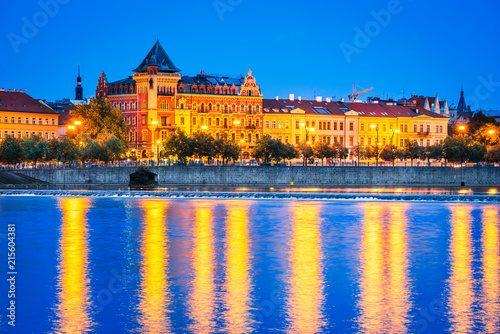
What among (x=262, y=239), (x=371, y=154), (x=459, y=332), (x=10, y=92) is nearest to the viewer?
(x=459, y=332)

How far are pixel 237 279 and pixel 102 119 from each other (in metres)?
77.1

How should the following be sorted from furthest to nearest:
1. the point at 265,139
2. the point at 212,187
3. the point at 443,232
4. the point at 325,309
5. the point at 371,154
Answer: the point at 371,154 → the point at 265,139 → the point at 212,187 → the point at 443,232 → the point at 325,309

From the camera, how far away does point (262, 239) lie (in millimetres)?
37812

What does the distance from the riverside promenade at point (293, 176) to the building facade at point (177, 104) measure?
18.9m

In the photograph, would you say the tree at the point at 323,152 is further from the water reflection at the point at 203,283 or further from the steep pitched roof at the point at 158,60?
the water reflection at the point at 203,283

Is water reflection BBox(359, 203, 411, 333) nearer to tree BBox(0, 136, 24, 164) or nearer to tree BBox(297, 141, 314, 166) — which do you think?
tree BBox(297, 141, 314, 166)

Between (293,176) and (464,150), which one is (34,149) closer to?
(293,176)

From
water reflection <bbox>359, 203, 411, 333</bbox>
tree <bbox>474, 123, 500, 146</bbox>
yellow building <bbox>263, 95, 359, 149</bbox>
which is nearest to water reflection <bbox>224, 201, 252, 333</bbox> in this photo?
water reflection <bbox>359, 203, 411, 333</bbox>

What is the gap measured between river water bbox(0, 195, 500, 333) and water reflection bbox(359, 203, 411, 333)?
0.20ft

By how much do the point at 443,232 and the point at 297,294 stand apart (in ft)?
62.0

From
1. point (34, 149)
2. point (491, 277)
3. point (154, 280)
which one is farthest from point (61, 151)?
point (491, 277)

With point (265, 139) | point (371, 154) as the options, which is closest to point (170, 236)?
point (265, 139)

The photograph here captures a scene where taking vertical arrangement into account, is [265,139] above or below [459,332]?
above

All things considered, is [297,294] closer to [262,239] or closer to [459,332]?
[459,332]
